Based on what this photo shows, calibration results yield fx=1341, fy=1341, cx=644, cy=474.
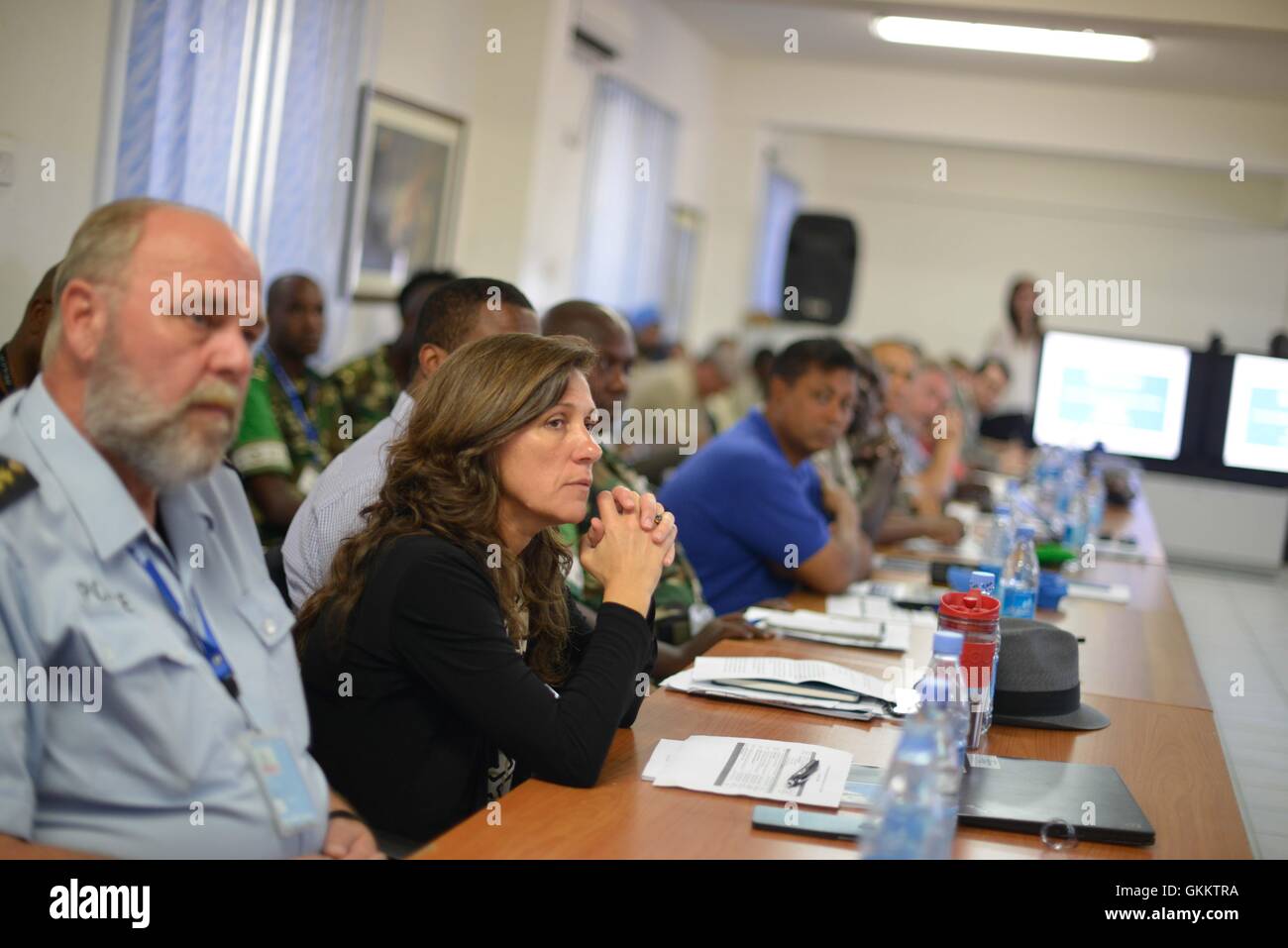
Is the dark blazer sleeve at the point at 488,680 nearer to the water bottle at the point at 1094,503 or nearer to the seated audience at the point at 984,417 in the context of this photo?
the water bottle at the point at 1094,503

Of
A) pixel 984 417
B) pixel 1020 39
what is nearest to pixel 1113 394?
pixel 1020 39

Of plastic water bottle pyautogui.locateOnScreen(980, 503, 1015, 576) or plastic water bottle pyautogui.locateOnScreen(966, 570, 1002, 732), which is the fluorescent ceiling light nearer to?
plastic water bottle pyautogui.locateOnScreen(980, 503, 1015, 576)

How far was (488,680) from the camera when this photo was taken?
1.76 meters

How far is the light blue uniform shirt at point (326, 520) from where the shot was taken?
2207 millimetres

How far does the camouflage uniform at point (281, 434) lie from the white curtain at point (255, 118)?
581 mm

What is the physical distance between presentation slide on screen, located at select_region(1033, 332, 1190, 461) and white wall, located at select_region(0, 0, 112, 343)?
4.02 m

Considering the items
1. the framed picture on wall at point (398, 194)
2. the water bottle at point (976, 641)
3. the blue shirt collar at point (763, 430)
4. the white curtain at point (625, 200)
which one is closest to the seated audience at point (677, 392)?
the white curtain at point (625, 200)

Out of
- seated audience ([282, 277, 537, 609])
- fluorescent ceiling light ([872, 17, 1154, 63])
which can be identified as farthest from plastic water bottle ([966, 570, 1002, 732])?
fluorescent ceiling light ([872, 17, 1154, 63])

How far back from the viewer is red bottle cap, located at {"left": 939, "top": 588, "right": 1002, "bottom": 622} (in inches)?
80.1

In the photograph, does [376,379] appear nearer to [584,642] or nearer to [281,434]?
[281,434]

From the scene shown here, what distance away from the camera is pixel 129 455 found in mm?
1442

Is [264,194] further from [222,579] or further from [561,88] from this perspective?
[222,579]

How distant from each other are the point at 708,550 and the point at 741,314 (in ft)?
23.6
